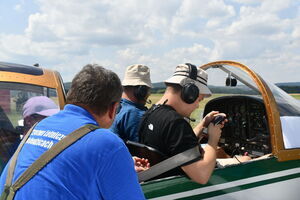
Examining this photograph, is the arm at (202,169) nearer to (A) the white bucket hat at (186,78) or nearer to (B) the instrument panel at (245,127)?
(A) the white bucket hat at (186,78)

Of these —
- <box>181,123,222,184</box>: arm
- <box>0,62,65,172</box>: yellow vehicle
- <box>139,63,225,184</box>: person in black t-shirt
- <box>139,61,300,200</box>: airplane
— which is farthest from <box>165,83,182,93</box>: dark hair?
<box>0,62,65,172</box>: yellow vehicle

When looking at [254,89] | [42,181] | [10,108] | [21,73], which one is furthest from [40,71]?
[42,181]

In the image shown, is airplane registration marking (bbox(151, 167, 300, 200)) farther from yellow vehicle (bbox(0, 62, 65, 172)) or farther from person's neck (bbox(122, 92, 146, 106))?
yellow vehicle (bbox(0, 62, 65, 172))

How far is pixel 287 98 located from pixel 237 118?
0.76 m

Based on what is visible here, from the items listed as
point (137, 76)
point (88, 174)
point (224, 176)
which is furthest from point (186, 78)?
point (88, 174)

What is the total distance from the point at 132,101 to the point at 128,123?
296 millimetres

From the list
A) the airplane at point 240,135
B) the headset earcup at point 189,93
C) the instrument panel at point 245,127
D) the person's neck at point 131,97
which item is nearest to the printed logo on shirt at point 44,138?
the airplane at point 240,135

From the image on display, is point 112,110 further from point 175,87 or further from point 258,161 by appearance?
point 258,161

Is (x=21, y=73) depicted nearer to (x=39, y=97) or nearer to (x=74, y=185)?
(x=39, y=97)

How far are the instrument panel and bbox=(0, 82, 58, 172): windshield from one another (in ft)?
6.19

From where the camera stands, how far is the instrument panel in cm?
316

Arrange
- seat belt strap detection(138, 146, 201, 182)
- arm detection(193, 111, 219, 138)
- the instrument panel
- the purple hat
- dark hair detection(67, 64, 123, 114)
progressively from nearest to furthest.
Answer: dark hair detection(67, 64, 123, 114)
seat belt strap detection(138, 146, 201, 182)
arm detection(193, 111, 219, 138)
the purple hat
the instrument panel

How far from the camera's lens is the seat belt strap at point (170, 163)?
1983mm

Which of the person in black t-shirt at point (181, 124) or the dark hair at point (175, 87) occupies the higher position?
the dark hair at point (175, 87)
